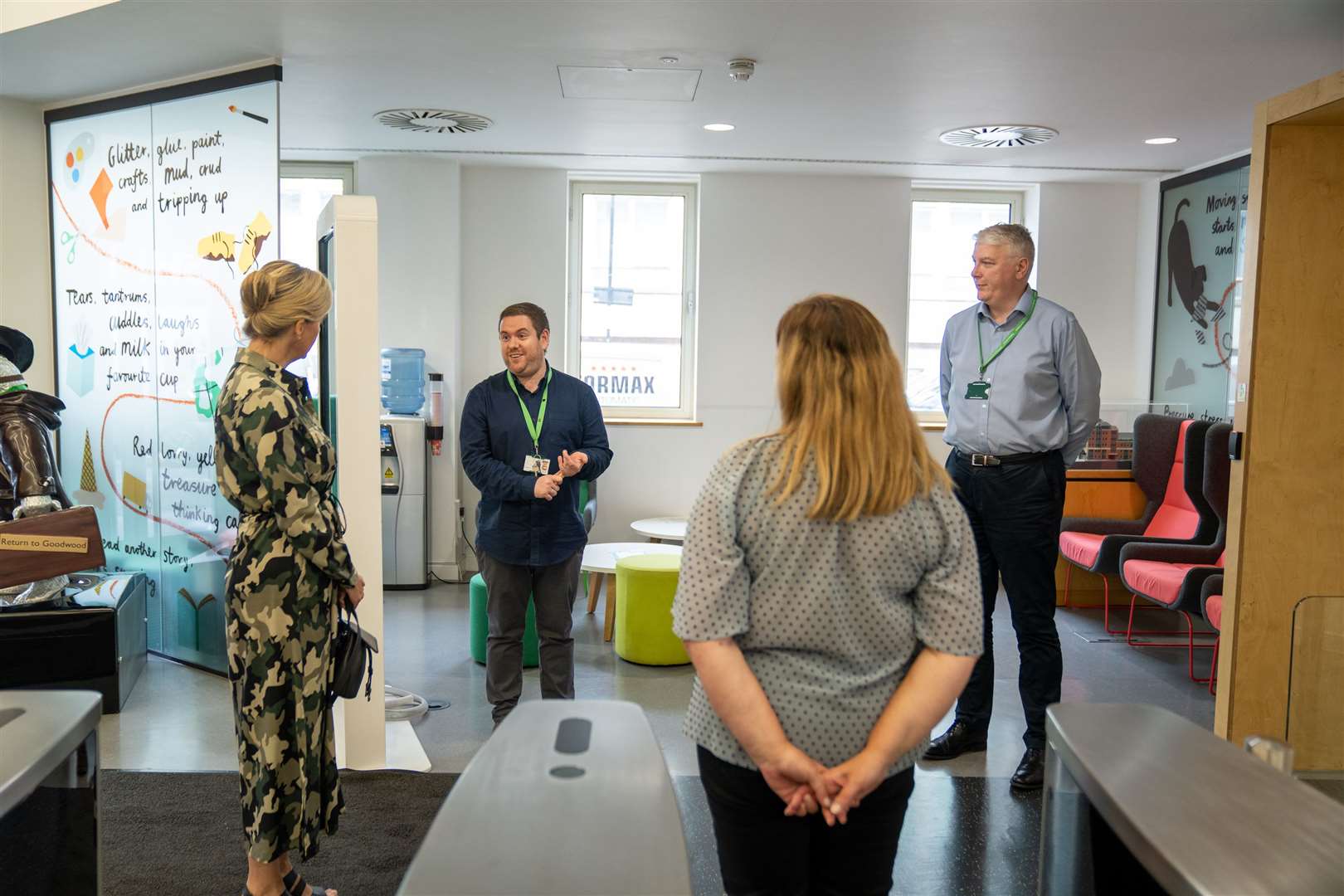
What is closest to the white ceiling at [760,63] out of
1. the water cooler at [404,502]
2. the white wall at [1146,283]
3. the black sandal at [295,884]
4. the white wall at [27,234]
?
the white wall at [27,234]

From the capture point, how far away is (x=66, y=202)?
5297 millimetres

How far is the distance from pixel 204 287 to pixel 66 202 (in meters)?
1.16

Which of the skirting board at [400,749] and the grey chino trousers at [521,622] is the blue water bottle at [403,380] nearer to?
the skirting board at [400,749]

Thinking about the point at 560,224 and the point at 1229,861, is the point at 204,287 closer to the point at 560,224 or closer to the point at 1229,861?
the point at 560,224

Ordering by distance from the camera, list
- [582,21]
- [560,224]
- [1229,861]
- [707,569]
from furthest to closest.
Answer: [560,224] < [582,21] < [707,569] < [1229,861]

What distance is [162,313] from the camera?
4957 millimetres

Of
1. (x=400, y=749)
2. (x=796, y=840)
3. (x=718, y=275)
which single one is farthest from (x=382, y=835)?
(x=718, y=275)

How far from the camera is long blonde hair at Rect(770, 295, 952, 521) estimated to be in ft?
4.90

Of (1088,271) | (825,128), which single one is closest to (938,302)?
(1088,271)

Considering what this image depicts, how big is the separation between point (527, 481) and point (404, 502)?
11.2 ft

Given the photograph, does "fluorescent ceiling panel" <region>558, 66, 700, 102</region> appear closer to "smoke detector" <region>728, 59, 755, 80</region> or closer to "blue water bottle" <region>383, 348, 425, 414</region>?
"smoke detector" <region>728, 59, 755, 80</region>

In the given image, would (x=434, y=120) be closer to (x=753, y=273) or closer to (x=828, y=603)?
(x=753, y=273)

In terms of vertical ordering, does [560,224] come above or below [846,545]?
above

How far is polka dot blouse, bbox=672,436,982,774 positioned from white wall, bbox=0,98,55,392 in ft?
16.4
